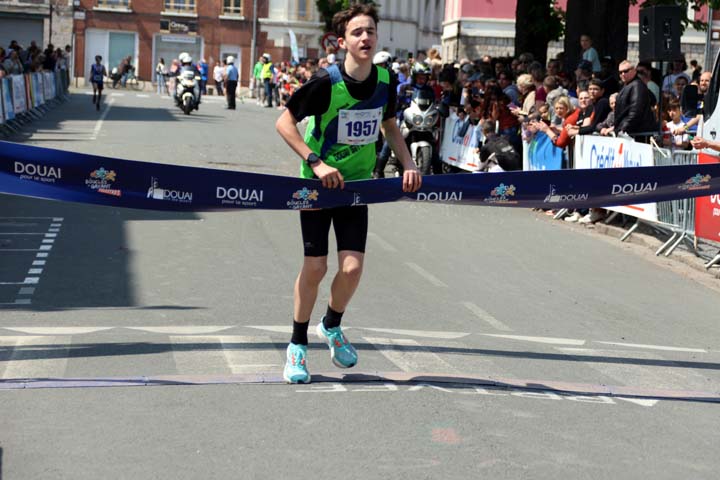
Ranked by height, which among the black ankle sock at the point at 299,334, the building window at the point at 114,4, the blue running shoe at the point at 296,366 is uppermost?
the building window at the point at 114,4

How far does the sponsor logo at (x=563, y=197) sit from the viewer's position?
859cm

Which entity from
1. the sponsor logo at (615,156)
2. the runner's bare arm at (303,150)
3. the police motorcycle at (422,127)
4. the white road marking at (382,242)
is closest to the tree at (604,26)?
the police motorcycle at (422,127)

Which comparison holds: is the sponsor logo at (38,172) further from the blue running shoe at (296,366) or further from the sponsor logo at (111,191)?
the blue running shoe at (296,366)

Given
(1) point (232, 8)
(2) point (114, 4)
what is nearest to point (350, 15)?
(2) point (114, 4)

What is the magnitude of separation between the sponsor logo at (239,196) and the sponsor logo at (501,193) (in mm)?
1430

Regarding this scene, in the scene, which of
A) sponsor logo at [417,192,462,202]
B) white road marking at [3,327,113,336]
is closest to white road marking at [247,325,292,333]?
white road marking at [3,327,113,336]

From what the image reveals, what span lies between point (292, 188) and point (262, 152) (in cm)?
2059

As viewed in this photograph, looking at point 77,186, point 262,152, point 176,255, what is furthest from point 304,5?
point 77,186

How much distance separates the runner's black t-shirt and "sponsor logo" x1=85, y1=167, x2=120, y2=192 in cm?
117

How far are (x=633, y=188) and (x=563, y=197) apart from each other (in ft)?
1.74

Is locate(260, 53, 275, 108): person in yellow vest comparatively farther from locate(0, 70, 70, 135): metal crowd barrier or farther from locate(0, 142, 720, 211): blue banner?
locate(0, 142, 720, 211): blue banner

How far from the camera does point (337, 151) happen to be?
24.5 feet

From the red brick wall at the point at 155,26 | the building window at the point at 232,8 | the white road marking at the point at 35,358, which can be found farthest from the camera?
the building window at the point at 232,8

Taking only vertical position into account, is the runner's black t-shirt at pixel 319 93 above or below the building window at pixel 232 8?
below
